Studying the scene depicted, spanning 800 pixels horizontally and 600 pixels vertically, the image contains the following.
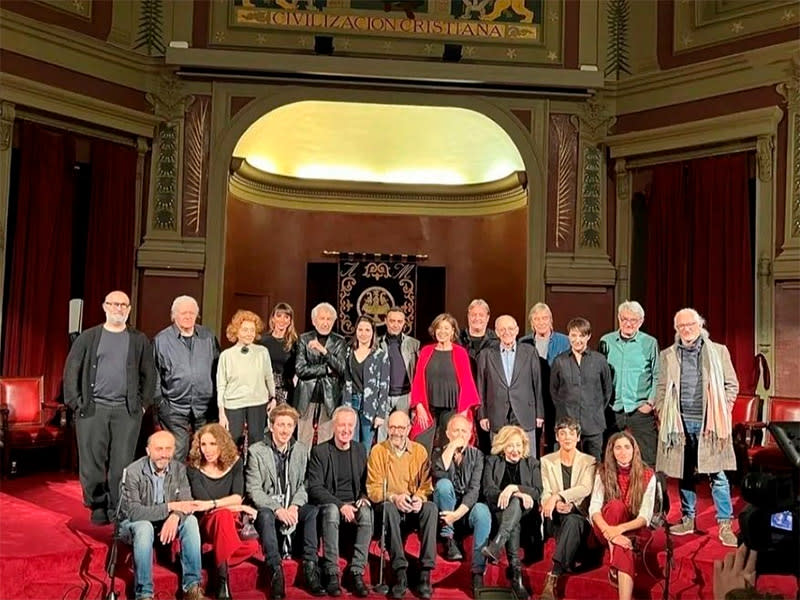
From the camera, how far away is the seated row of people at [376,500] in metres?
3.71

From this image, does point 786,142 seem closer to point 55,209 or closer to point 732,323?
point 732,323

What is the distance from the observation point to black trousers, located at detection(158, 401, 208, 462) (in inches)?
170

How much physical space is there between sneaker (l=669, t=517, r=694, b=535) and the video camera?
90cm

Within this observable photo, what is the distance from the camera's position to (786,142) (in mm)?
6258

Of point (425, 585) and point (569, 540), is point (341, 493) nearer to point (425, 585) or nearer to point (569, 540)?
point (425, 585)

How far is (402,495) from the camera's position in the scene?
13.0ft

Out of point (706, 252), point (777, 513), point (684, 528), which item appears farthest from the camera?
point (706, 252)

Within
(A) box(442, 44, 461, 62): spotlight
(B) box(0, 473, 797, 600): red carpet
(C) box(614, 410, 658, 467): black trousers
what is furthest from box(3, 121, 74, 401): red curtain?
(C) box(614, 410, 658, 467): black trousers

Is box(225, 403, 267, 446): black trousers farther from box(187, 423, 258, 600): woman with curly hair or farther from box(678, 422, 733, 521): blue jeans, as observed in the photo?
box(678, 422, 733, 521): blue jeans

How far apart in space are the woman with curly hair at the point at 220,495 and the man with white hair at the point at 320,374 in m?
0.70

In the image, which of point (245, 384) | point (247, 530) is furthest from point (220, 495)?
point (245, 384)

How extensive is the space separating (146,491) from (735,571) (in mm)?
2670

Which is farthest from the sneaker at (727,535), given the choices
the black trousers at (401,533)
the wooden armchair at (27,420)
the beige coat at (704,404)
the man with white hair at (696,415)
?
the wooden armchair at (27,420)

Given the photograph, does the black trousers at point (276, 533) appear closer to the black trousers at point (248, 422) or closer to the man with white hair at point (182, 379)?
the black trousers at point (248, 422)
